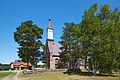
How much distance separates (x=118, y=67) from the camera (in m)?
42.1

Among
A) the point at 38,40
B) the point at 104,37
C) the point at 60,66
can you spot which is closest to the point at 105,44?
the point at 104,37

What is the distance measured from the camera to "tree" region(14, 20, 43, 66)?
57219 millimetres

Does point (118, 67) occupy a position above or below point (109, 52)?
below

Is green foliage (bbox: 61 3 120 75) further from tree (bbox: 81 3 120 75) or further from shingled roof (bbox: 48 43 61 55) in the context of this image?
shingled roof (bbox: 48 43 61 55)

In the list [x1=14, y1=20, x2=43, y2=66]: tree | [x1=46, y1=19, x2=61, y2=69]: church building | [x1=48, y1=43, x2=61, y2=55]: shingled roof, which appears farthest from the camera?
[x1=48, y1=43, x2=61, y2=55]: shingled roof

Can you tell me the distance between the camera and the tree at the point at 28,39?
57219 mm

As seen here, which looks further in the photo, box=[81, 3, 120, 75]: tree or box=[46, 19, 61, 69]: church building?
box=[46, 19, 61, 69]: church building

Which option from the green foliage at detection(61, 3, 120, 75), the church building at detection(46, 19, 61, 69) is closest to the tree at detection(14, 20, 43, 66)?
the church building at detection(46, 19, 61, 69)

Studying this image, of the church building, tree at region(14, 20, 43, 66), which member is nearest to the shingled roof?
the church building

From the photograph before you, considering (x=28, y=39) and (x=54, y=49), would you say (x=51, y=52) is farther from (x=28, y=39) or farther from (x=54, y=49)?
(x=28, y=39)

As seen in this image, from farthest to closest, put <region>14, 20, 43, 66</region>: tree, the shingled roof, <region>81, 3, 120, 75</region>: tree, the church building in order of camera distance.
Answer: the shingled roof → the church building → <region>14, 20, 43, 66</region>: tree → <region>81, 3, 120, 75</region>: tree

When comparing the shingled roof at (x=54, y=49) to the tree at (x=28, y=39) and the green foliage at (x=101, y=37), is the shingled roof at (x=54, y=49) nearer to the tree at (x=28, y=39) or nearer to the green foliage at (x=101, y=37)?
the tree at (x=28, y=39)

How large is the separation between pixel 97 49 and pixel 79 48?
5409mm

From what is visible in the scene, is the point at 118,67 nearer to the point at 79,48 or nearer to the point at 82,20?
the point at 79,48
